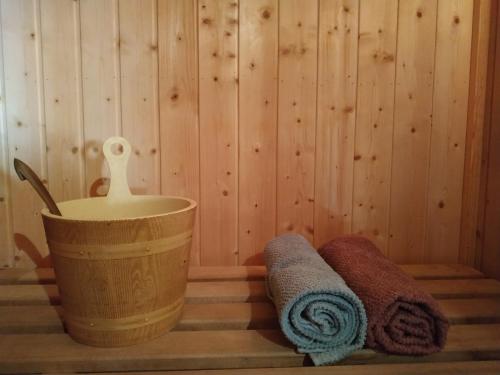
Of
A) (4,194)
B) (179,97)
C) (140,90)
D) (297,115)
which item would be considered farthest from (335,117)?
(4,194)

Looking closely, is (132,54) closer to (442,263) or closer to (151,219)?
(151,219)

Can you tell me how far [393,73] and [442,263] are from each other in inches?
24.0

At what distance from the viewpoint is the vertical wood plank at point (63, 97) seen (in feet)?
3.04

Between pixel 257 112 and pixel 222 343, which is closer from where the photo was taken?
pixel 222 343

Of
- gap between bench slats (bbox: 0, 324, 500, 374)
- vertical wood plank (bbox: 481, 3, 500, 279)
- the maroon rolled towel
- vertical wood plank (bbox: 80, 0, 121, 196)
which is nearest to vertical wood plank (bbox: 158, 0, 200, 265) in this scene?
vertical wood plank (bbox: 80, 0, 121, 196)

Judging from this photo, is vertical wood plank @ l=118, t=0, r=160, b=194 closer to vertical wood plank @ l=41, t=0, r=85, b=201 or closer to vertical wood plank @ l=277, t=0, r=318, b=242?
vertical wood plank @ l=41, t=0, r=85, b=201

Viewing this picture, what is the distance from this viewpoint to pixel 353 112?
39.0 inches

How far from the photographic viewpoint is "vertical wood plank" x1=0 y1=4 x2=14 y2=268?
93cm

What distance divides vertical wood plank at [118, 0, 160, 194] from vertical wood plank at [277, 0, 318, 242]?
367 millimetres

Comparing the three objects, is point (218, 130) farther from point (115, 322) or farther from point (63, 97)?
point (115, 322)

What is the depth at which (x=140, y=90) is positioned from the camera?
95 centimetres

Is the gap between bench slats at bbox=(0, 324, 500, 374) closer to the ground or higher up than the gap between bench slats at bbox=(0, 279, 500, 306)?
closer to the ground

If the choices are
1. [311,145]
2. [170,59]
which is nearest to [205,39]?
[170,59]

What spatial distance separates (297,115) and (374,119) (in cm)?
23
